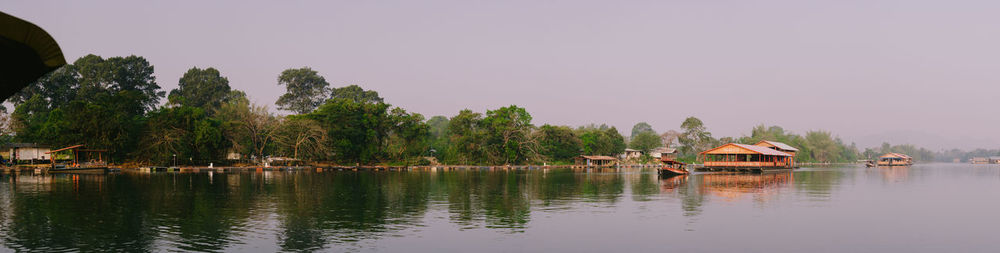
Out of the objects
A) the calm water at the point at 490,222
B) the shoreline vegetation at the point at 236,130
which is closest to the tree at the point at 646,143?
the shoreline vegetation at the point at 236,130

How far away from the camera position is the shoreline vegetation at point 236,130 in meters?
82.0

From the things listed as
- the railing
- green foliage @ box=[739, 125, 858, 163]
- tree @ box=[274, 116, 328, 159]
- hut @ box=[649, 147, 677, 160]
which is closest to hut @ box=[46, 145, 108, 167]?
tree @ box=[274, 116, 328, 159]

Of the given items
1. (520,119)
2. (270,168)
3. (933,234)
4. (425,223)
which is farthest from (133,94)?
(933,234)

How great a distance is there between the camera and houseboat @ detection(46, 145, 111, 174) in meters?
72.2

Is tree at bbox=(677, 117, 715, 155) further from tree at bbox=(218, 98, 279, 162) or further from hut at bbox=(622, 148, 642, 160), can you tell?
tree at bbox=(218, 98, 279, 162)

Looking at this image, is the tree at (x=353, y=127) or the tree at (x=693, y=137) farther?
the tree at (x=693, y=137)

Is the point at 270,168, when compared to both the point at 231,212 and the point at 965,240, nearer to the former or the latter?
the point at 231,212

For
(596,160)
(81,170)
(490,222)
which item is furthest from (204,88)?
(490,222)

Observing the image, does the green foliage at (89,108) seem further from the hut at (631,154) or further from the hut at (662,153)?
the hut at (662,153)

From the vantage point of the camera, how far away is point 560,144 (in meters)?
120

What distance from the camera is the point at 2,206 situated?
98.4 ft

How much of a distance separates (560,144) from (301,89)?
242 feet

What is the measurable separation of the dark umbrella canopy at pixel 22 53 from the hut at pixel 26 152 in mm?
93324

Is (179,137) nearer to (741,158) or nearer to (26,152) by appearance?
(26,152)
